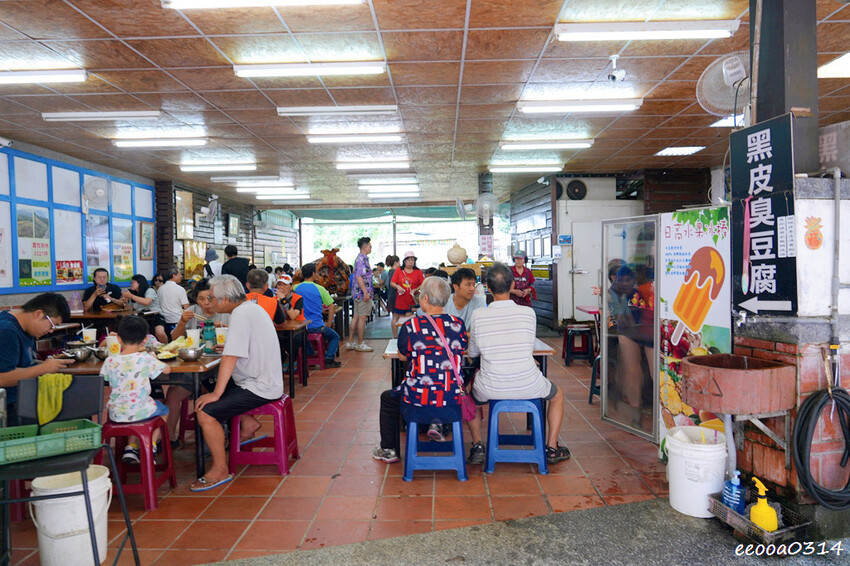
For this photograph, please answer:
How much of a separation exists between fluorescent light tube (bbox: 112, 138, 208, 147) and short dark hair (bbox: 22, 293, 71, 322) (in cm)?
490

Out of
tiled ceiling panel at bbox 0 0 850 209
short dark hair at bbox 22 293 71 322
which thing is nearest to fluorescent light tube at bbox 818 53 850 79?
tiled ceiling panel at bbox 0 0 850 209

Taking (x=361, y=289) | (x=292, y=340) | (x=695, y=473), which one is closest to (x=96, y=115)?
(x=292, y=340)

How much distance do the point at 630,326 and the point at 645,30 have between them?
7.86 feet

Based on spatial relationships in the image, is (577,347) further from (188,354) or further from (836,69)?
(188,354)


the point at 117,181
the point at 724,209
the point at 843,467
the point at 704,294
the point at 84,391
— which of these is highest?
the point at 117,181

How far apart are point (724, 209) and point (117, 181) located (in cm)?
989

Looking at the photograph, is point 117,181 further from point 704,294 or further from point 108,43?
point 704,294

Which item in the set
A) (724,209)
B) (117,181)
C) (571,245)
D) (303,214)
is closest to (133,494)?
(724,209)

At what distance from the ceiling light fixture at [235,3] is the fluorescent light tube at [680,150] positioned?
6681 mm

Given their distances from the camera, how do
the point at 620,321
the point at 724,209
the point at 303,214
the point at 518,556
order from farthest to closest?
the point at 303,214 → the point at 620,321 → the point at 724,209 → the point at 518,556

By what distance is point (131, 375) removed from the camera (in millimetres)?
3238

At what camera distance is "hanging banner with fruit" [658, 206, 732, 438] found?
A: 3252 millimetres

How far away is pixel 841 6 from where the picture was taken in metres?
3.97

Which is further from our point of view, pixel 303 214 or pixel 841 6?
pixel 303 214
